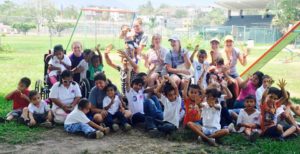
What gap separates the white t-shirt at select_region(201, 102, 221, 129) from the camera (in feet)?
18.0

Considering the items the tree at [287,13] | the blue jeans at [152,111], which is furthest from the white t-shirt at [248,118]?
the tree at [287,13]

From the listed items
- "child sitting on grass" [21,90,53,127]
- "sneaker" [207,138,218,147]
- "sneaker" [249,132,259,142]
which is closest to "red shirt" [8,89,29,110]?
"child sitting on grass" [21,90,53,127]

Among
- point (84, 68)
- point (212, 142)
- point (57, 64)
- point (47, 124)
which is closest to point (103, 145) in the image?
point (47, 124)

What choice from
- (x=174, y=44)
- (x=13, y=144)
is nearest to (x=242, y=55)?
(x=174, y=44)

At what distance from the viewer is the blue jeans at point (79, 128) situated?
5.57m

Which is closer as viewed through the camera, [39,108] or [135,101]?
[39,108]

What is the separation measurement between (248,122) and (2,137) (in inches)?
134

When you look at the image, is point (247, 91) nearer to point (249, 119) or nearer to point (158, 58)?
point (249, 119)

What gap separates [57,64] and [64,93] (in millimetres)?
985

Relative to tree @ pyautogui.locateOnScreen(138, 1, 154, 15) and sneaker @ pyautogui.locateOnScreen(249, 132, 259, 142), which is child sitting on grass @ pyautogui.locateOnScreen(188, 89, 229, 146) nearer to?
sneaker @ pyautogui.locateOnScreen(249, 132, 259, 142)

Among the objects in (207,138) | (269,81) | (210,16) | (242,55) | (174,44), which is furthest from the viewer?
(210,16)

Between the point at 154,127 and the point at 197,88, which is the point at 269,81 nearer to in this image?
the point at 197,88

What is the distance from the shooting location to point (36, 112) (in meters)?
6.07

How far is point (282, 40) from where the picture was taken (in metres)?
9.12
